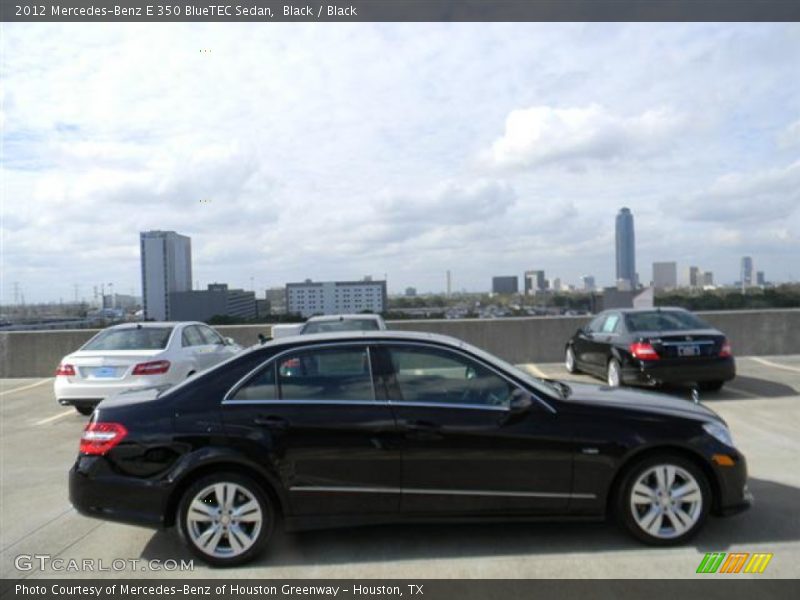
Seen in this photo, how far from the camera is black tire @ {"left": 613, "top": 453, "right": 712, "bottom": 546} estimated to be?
4.61m

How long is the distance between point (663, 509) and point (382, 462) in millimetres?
1869

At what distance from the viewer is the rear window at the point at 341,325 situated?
1094 centimetres

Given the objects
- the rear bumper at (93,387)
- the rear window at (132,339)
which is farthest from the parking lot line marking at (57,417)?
the rear window at (132,339)

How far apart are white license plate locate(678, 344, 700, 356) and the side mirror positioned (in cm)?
Result: 648

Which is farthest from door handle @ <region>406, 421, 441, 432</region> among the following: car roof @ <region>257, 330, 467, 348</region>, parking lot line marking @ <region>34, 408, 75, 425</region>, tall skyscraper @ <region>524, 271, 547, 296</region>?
tall skyscraper @ <region>524, 271, 547, 296</region>

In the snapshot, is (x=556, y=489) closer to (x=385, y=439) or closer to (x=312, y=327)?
(x=385, y=439)

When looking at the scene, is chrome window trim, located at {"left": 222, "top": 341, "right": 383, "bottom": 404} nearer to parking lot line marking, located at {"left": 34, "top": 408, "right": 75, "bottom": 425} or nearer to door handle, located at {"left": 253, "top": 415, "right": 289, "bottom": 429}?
door handle, located at {"left": 253, "top": 415, "right": 289, "bottom": 429}

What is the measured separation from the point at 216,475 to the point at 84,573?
3.42 feet

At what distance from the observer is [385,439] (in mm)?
4609

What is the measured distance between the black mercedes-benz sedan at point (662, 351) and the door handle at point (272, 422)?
722 cm

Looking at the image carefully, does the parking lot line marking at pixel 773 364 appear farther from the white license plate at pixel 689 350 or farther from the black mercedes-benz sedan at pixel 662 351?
the white license plate at pixel 689 350

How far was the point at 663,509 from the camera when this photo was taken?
4.62 m
